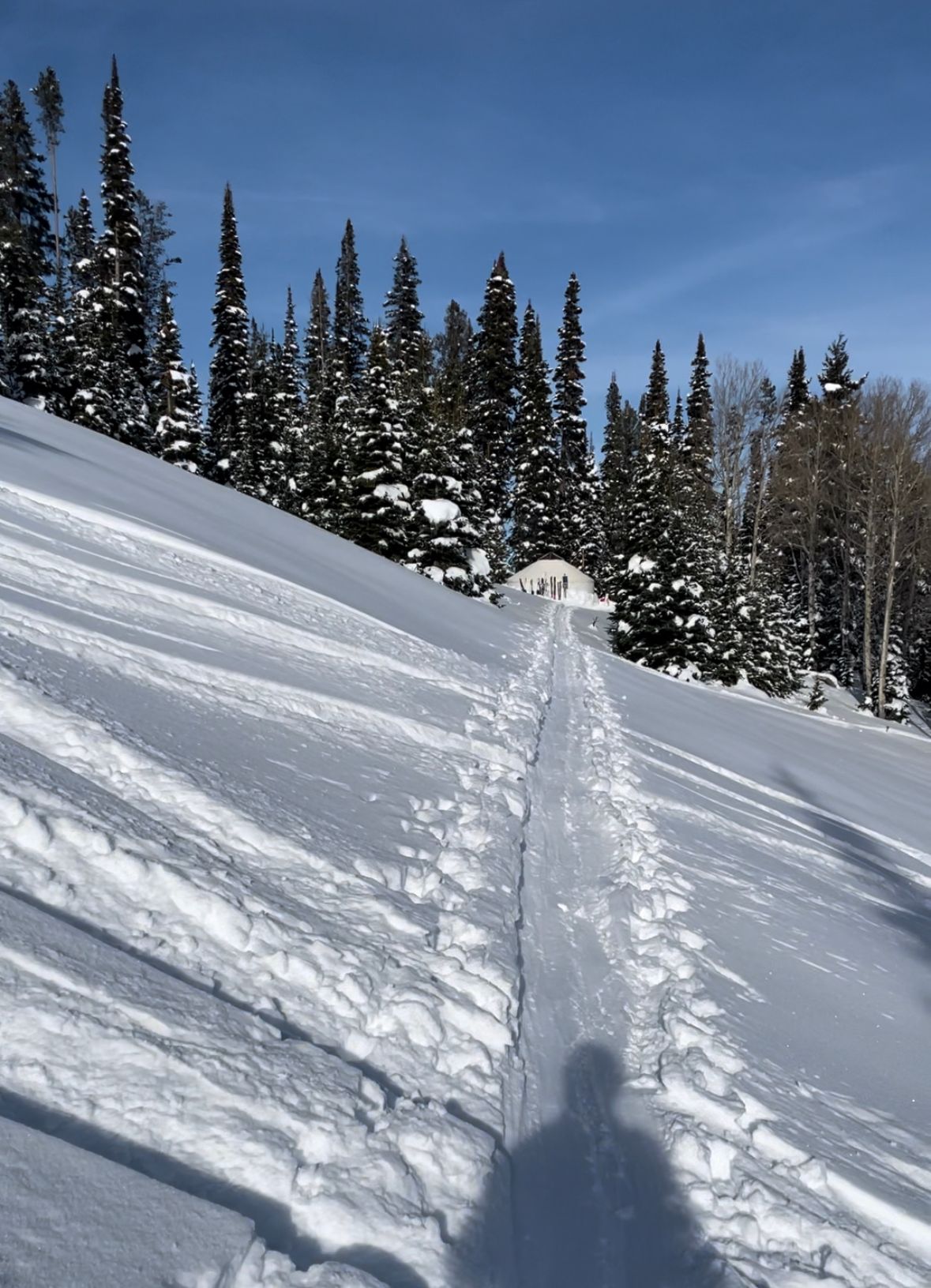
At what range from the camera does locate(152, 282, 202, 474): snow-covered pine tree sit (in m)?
29.0

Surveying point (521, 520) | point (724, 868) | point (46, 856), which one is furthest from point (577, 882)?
point (521, 520)

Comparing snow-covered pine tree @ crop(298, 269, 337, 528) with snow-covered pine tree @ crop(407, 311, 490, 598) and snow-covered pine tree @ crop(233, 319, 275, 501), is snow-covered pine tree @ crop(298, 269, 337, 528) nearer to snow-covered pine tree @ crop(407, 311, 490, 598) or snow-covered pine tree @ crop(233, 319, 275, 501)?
snow-covered pine tree @ crop(233, 319, 275, 501)

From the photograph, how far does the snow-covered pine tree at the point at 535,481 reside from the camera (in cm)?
4294

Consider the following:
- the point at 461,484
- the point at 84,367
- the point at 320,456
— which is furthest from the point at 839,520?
the point at 84,367

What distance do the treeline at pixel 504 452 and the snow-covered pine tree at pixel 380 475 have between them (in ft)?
A: 0.25

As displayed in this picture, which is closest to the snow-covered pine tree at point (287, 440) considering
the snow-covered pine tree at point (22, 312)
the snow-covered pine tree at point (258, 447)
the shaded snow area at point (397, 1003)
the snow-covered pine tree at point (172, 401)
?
the snow-covered pine tree at point (258, 447)

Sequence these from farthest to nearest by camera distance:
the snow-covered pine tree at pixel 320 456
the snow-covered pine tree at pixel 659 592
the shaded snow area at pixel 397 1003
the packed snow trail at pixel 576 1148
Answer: the snow-covered pine tree at pixel 320 456, the snow-covered pine tree at pixel 659 592, the packed snow trail at pixel 576 1148, the shaded snow area at pixel 397 1003

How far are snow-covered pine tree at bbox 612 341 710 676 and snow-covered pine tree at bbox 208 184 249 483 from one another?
24107 millimetres

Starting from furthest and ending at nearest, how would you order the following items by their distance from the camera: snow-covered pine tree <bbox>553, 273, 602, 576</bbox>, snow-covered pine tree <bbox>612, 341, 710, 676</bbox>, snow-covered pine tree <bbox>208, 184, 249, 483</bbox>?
1. snow-covered pine tree <bbox>553, 273, 602, 576</bbox>
2. snow-covered pine tree <bbox>208, 184, 249, 483</bbox>
3. snow-covered pine tree <bbox>612, 341, 710, 676</bbox>

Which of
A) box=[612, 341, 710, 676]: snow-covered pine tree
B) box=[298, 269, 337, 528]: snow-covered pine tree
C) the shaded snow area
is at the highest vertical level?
box=[298, 269, 337, 528]: snow-covered pine tree

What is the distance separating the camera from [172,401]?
29.2 meters

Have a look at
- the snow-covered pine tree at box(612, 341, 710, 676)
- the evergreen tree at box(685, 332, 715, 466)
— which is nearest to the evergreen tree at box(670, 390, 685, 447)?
the evergreen tree at box(685, 332, 715, 466)

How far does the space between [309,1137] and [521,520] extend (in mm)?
42790

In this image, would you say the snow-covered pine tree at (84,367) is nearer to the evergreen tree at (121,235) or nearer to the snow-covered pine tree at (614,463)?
the evergreen tree at (121,235)
